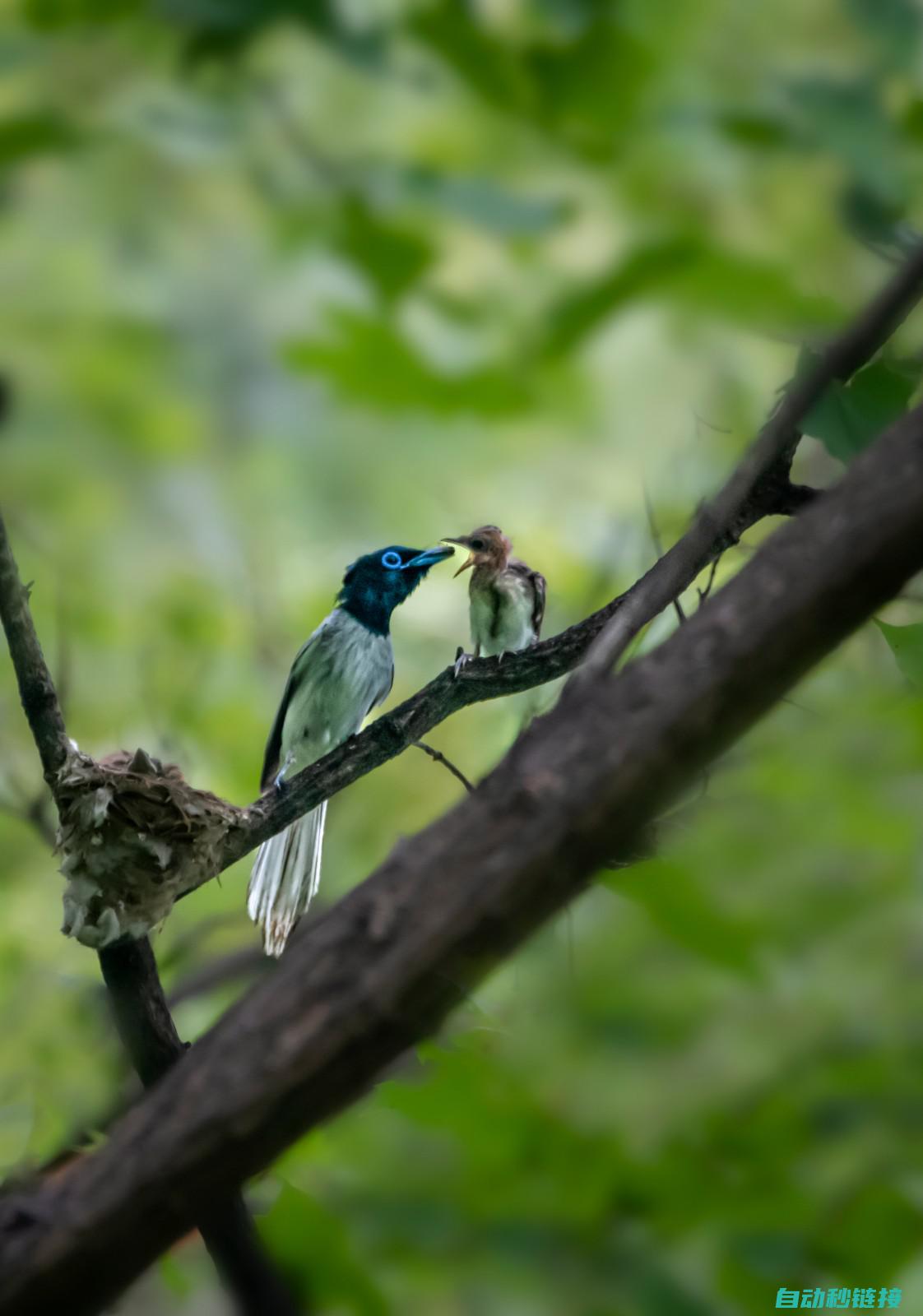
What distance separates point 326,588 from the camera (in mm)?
6484

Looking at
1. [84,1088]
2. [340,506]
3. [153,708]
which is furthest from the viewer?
[340,506]

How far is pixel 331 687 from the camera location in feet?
17.4

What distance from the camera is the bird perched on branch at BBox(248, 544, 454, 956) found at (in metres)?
4.67

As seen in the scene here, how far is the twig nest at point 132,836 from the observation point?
282cm

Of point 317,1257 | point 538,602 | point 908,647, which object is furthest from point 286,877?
point 908,647

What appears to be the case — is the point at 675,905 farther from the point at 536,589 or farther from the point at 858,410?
the point at 536,589

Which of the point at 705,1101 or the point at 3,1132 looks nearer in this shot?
the point at 3,1132

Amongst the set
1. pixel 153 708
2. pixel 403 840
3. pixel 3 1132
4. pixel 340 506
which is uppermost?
pixel 340 506

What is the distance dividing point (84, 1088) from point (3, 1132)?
0.20 metres

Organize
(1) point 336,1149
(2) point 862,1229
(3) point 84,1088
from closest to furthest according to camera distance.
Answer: (2) point 862,1229
(1) point 336,1149
(3) point 84,1088

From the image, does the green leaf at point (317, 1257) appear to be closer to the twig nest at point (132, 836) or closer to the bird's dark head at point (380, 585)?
the twig nest at point (132, 836)

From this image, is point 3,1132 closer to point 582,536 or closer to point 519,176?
point 519,176

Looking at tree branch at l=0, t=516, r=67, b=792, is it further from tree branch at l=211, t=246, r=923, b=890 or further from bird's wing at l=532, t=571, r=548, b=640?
bird's wing at l=532, t=571, r=548, b=640

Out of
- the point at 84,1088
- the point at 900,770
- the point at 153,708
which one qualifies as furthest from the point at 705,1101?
the point at 153,708
